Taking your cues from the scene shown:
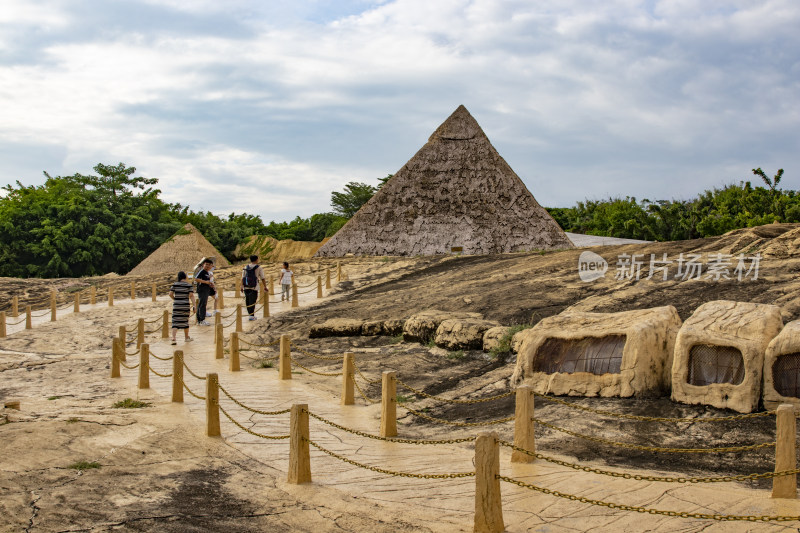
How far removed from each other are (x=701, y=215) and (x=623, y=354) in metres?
22.5

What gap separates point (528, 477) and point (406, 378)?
14.6ft

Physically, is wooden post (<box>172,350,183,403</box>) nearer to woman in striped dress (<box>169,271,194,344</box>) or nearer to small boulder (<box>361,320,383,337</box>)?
small boulder (<box>361,320,383,337</box>)

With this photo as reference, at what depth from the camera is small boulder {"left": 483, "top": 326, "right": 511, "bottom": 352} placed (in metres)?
10.5

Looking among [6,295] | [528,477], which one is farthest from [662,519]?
[6,295]

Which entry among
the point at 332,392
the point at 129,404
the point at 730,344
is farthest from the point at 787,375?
the point at 129,404

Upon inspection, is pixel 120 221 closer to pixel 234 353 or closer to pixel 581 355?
pixel 234 353

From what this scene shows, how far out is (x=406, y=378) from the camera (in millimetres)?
10039

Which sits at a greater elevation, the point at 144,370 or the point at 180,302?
the point at 180,302

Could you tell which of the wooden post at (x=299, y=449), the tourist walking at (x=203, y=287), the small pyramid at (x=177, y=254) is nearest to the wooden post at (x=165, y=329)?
the tourist walking at (x=203, y=287)

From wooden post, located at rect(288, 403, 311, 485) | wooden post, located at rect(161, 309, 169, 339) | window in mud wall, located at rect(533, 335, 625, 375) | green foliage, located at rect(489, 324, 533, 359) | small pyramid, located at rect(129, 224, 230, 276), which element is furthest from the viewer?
small pyramid, located at rect(129, 224, 230, 276)

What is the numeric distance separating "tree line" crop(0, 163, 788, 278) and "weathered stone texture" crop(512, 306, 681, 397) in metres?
20.2

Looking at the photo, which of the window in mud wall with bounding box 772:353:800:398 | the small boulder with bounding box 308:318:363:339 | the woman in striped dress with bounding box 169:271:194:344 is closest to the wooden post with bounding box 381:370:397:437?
the window in mud wall with bounding box 772:353:800:398

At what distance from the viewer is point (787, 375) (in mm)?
6906

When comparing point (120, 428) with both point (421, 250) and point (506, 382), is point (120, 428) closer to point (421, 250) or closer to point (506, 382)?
point (506, 382)
